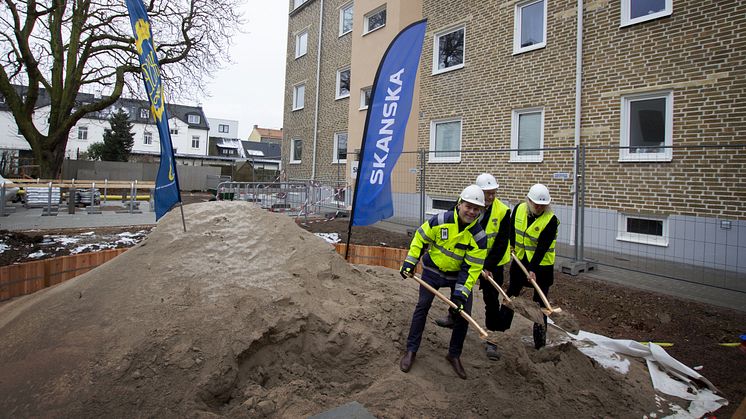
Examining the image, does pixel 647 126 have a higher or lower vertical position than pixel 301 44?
lower

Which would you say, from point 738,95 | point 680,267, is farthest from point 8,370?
point 738,95

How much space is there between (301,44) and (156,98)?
19.6 meters

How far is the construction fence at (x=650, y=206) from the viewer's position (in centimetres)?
718

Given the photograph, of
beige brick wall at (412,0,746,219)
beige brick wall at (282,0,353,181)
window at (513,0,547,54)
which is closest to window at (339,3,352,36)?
beige brick wall at (282,0,353,181)

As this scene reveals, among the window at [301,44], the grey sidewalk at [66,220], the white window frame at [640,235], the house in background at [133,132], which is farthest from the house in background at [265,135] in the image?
the white window frame at [640,235]

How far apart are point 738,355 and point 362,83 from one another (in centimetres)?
1466

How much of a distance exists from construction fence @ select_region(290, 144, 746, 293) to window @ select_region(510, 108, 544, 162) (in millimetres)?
58

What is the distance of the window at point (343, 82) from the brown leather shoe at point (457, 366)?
657 inches

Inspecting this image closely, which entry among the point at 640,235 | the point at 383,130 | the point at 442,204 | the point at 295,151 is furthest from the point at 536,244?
the point at 295,151

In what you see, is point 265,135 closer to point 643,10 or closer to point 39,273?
point 643,10

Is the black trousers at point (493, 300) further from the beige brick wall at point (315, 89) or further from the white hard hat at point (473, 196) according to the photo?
the beige brick wall at point (315, 89)

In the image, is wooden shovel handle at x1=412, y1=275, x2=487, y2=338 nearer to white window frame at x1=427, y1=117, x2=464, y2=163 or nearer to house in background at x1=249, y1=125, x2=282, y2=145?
white window frame at x1=427, y1=117, x2=464, y2=163

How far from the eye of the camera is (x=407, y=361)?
3787 millimetres

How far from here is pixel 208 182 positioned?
103ft
